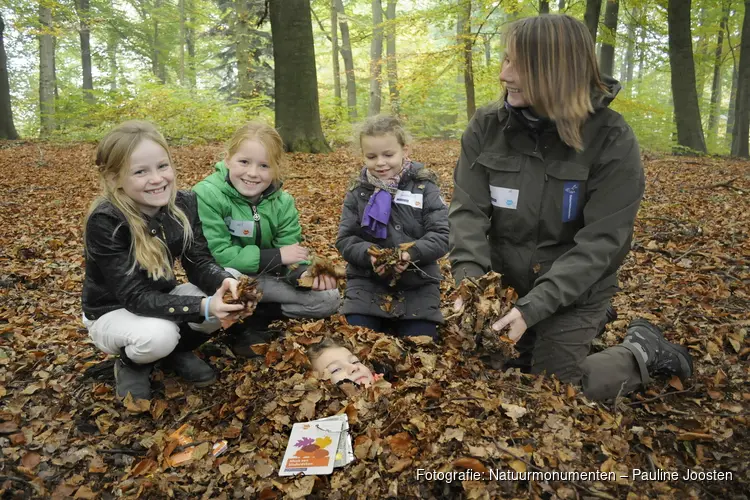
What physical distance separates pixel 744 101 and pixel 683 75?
297 centimetres

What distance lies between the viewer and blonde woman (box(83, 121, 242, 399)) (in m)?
2.94

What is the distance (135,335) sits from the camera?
2936 millimetres

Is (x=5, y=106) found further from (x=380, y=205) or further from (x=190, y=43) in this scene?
(x=380, y=205)

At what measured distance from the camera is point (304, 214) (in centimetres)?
718

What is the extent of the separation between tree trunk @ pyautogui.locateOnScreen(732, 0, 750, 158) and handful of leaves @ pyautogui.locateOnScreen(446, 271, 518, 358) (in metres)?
16.6

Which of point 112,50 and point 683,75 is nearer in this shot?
point 683,75

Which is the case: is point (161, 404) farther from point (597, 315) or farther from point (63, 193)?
point (63, 193)

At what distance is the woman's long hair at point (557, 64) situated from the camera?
2693 mm

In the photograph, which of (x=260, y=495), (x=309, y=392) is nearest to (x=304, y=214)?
(x=309, y=392)

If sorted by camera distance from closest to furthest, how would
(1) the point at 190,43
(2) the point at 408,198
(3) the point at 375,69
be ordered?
1. (2) the point at 408,198
2. (3) the point at 375,69
3. (1) the point at 190,43

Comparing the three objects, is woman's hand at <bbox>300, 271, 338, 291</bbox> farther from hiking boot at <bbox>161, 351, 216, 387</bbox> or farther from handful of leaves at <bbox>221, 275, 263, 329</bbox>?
hiking boot at <bbox>161, 351, 216, 387</bbox>

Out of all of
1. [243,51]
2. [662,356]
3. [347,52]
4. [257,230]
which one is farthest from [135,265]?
[347,52]

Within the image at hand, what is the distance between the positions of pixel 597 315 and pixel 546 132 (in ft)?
4.11

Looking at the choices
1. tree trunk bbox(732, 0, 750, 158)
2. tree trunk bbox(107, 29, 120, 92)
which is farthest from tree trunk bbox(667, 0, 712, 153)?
tree trunk bbox(107, 29, 120, 92)
